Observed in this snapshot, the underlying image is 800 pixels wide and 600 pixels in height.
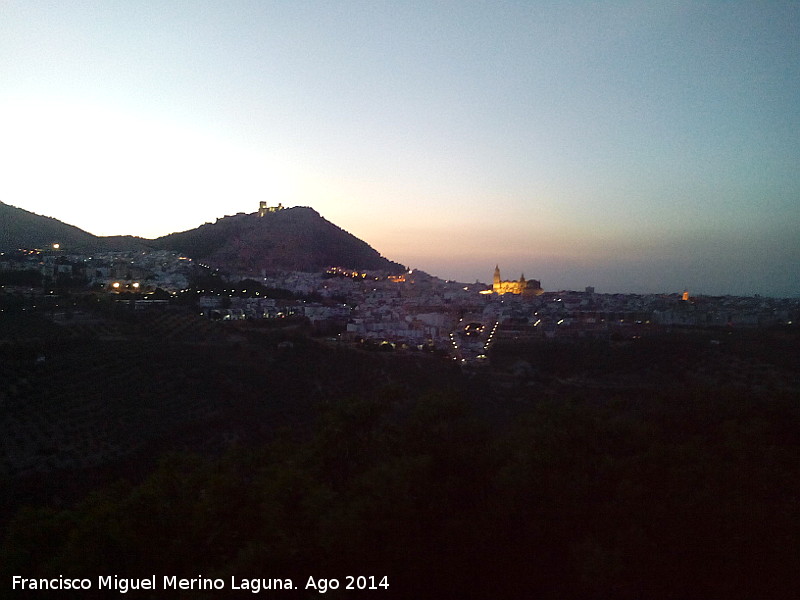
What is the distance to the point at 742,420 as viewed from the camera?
5.92m

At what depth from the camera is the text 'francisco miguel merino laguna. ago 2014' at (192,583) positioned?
13.9 feet

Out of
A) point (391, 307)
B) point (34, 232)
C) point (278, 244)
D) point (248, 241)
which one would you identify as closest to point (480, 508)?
point (391, 307)

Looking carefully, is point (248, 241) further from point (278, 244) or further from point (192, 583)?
point (192, 583)

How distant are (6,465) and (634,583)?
10.8m

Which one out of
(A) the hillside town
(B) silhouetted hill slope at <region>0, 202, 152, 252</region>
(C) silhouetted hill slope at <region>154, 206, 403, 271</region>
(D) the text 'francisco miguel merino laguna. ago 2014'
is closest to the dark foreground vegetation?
(D) the text 'francisco miguel merino laguna. ago 2014'

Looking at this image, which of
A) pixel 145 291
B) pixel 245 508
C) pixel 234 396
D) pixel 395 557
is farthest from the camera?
pixel 145 291

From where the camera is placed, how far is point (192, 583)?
4.77 metres

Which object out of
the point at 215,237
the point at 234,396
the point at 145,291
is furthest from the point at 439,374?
the point at 215,237

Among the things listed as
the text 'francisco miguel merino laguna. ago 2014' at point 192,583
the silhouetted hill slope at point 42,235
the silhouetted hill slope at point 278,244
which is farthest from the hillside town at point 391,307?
the silhouetted hill slope at point 278,244

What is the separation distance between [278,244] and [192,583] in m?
56.3

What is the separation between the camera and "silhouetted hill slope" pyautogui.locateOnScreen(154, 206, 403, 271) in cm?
5556

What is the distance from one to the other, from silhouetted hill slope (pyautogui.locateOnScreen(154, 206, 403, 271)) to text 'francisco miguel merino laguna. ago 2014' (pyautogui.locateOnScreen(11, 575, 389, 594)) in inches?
1815

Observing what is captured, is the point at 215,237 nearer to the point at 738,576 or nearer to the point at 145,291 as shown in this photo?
the point at 145,291

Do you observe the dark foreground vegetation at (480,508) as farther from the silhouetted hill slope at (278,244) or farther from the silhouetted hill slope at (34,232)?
the silhouetted hill slope at (278,244)
